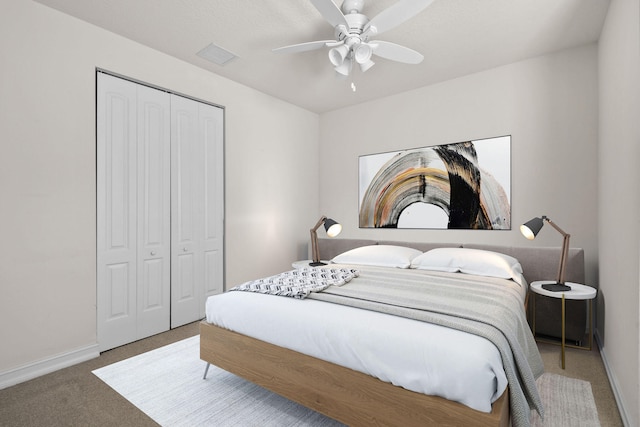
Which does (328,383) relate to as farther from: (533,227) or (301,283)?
(533,227)

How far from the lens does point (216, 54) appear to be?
3033mm

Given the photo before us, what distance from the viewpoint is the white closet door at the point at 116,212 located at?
265 cm

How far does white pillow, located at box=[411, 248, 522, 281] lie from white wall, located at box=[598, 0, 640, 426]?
608 mm

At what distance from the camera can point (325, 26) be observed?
8.41 feet

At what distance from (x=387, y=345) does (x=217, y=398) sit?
1.18 metres

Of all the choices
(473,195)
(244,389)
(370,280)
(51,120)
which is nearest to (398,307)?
(370,280)

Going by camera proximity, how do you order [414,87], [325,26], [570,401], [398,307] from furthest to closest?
[414,87] < [325,26] < [570,401] < [398,307]

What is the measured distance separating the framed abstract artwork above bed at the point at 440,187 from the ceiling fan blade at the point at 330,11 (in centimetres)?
196

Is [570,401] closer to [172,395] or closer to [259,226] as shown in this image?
[172,395]

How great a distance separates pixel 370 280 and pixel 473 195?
1726mm

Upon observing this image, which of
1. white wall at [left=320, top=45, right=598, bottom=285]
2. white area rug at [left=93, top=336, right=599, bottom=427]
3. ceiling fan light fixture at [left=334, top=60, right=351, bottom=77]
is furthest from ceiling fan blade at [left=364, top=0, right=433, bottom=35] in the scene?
white area rug at [left=93, top=336, right=599, bottom=427]

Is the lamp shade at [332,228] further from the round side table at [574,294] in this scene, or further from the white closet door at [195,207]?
the round side table at [574,294]

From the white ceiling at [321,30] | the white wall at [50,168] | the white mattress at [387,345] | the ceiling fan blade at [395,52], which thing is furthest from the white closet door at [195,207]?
the ceiling fan blade at [395,52]

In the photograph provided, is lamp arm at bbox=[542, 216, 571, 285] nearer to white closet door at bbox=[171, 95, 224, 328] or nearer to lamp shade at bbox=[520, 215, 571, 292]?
lamp shade at bbox=[520, 215, 571, 292]
